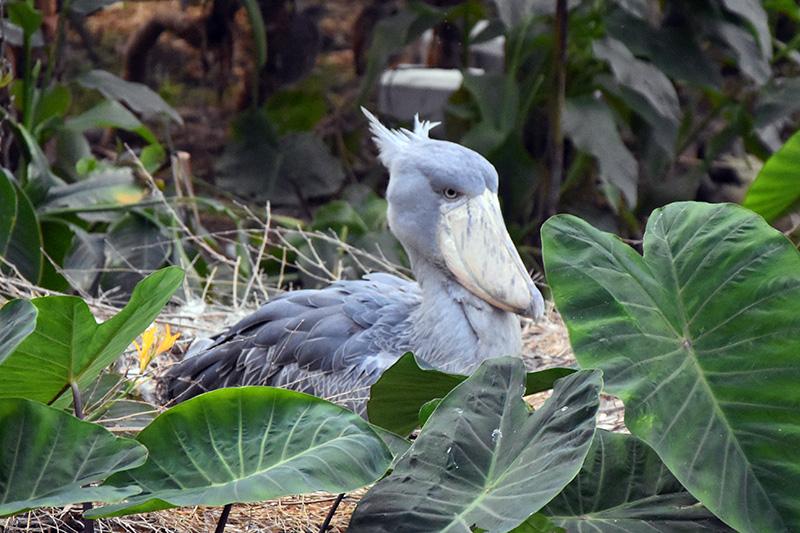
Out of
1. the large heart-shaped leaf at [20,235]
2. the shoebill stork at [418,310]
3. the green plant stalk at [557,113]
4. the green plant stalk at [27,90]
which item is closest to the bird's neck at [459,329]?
the shoebill stork at [418,310]

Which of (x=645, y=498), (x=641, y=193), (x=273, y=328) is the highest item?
(x=645, y=498)

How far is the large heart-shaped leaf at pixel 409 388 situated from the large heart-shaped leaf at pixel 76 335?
0.66 feet

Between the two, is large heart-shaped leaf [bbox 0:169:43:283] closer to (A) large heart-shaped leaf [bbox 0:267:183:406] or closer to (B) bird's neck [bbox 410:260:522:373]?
(B) bird's neck [bbox 410:260:522:373]

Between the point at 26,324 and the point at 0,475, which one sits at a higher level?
the point at 26,324

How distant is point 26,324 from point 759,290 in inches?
21.8

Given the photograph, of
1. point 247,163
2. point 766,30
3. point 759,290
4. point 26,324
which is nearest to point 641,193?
point 766,30

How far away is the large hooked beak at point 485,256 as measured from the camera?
127cm

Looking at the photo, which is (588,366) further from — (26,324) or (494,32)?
(494,32)

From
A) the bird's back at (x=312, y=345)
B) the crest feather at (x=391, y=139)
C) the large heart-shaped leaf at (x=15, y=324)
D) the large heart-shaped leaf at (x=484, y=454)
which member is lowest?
the bird's back at (x=312, y=345)

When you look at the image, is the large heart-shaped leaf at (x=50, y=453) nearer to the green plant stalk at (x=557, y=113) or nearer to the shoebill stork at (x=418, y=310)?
the shoebill stork at (x=418, y=310)

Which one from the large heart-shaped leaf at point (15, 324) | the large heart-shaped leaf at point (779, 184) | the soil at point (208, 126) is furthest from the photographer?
the large heart-shaped leaf at point (779, 184)

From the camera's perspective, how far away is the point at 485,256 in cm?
127

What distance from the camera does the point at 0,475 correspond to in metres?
0.63

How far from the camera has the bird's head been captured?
1274mm
